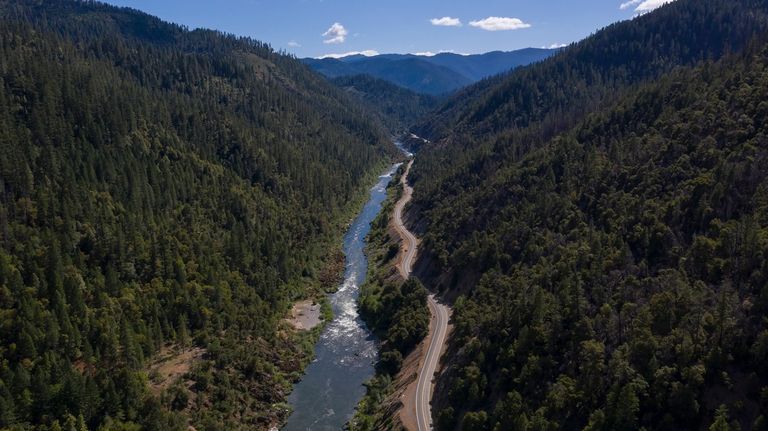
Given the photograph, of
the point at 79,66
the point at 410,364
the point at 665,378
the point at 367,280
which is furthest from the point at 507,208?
the point at 79,66

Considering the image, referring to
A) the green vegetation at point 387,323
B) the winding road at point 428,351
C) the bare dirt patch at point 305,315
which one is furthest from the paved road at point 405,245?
the bare dirt patch at point 305,315

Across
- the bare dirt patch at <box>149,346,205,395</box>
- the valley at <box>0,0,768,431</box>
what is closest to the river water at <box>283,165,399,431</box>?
the valley at <box>0,0,768,431</box>

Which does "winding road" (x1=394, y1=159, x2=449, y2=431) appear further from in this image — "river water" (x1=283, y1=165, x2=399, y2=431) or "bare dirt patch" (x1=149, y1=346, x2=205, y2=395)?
"bare dirt patch" (x1=149, y1=346, x2=205, y2=395)

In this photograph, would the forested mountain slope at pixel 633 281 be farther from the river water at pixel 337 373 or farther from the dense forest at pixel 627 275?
the river water at pixel 337 373

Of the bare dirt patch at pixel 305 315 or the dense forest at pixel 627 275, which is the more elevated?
the dense forest at pixel 627 275

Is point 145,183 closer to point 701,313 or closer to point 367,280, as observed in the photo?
point 367,280
